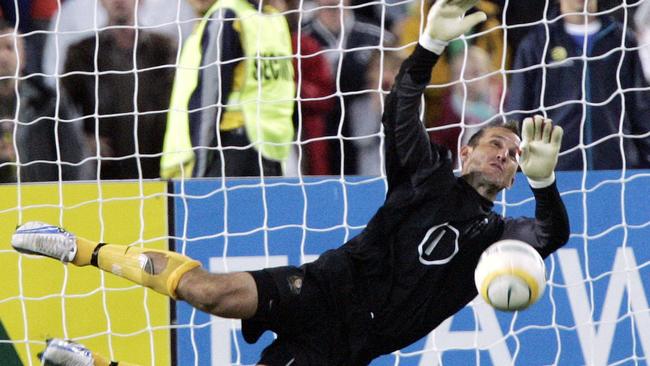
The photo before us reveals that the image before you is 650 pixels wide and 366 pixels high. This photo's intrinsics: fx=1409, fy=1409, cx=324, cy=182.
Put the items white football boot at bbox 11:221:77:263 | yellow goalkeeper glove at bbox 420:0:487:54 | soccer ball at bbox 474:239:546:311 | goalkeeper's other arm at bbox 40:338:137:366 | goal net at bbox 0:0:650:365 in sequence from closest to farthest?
soccer ball at bbox 474:239:546:311, yellow goalkeeper glove at bbox 420:0:487:54, goalkeeper's other arm at bbox 40:338:137:366, white football boot at bbox 11:221:77:263, goal net at bbox 0:0:650:365

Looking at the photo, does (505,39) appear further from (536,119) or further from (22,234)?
(22,234)

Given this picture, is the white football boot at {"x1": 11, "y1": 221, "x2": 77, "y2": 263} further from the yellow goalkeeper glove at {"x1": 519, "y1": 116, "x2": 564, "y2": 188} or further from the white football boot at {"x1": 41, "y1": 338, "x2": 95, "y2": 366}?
the yellow goalkeeper glove at {"x1": 519, "y1": 116, "x2": 564, "y2": 188}

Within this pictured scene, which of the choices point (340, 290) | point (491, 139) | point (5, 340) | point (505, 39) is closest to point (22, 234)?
point (5, 340)

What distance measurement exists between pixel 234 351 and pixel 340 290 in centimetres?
115

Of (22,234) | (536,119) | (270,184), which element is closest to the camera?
(536,119)

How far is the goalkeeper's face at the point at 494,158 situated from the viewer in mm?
5238

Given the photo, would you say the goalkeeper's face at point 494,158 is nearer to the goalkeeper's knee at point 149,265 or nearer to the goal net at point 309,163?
the goal net at point 309,163

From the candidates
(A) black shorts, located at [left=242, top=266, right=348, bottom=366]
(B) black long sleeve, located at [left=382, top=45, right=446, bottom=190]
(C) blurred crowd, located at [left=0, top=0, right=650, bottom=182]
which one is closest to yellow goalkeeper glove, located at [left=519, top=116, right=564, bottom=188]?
(B) black long sleeve, located at [left=382, top=45, right=446, bottom=190]

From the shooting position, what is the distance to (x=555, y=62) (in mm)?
6238

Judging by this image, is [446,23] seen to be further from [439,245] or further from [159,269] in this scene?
[159,269]

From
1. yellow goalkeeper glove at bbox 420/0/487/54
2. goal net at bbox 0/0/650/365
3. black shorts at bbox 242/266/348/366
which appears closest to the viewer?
yellow goalkeeper glove at bbox 420/0/487/54

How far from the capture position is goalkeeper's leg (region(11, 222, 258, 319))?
5.01m

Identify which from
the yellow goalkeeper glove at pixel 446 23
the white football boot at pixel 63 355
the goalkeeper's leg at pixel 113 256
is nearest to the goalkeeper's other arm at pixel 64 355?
the white football boot at pixel 63 355

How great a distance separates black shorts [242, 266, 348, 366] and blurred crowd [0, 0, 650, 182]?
4.05 ft
